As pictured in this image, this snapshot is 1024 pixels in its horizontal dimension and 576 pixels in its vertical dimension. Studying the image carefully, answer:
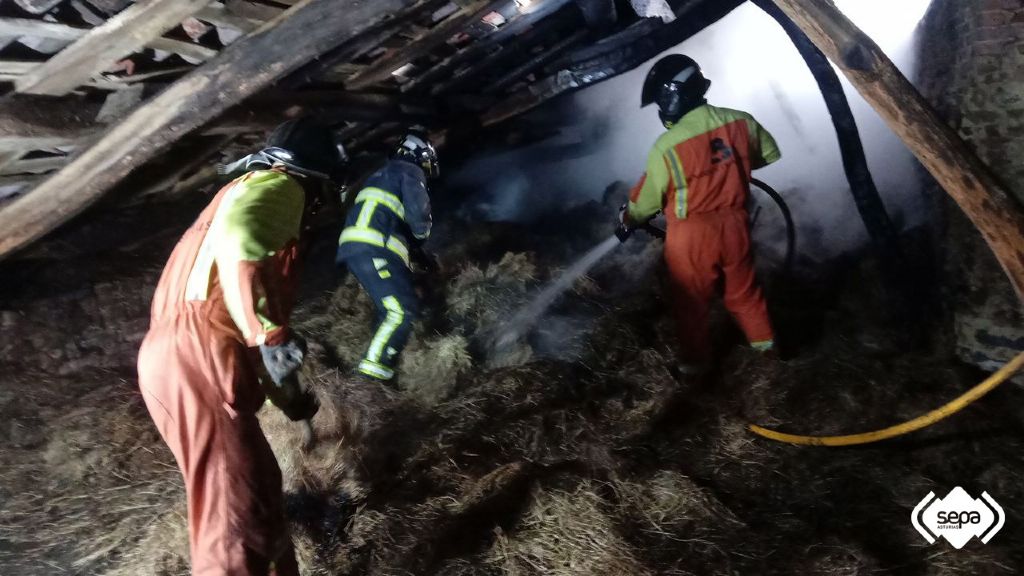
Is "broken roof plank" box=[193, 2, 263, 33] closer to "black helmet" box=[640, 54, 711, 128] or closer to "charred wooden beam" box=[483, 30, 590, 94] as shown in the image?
"black helmet" box=[640, 54, 711, 128]

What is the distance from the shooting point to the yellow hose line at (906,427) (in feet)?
7.85

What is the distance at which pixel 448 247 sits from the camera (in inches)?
214

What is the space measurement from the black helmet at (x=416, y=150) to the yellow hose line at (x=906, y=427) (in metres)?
2.95

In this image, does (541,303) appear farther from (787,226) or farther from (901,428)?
(901,428)

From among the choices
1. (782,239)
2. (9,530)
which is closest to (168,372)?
(9,530)

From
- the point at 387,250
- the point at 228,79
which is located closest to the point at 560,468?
the point at 387,250

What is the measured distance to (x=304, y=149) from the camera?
2.89m

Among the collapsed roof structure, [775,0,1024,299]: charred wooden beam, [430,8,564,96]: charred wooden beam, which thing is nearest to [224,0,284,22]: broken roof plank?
the collapsed roof structure

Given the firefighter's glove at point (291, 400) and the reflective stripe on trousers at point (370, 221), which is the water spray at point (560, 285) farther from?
the firefighter's glove at point (291, 400)

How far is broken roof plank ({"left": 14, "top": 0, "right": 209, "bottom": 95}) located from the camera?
2248mm

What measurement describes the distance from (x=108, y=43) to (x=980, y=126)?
4.74 metres

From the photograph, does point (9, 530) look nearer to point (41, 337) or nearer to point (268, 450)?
point (41, 337)

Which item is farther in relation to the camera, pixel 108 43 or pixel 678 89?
pixel 678 89

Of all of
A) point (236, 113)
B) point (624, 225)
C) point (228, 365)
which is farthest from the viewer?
point (624, 225)
